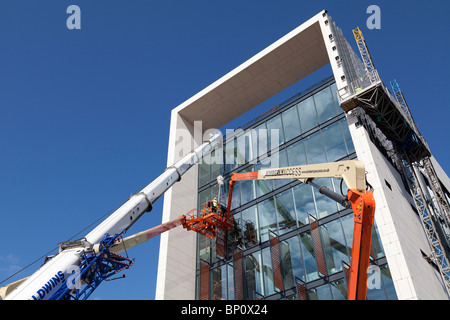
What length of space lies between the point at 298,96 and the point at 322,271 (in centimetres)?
1541

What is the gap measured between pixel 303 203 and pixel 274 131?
26.9 ft

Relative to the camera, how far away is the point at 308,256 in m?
26.1

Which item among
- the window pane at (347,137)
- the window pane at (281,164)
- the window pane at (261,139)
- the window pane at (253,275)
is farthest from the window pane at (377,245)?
the window pane at (261,139)

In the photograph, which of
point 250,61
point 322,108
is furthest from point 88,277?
point 250,61

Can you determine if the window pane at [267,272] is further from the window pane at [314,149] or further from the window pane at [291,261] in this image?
the window pane at [314,149]

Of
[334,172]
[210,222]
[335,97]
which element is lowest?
[334,172]

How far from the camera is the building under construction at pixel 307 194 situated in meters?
23.7

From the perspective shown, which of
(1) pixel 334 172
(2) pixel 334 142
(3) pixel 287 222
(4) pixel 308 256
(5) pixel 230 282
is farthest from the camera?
(5) pixel 230 282

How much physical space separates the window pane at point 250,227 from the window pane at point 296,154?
4827mm

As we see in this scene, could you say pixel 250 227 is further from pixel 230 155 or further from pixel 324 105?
pixel 324 105

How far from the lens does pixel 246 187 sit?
33594 mm

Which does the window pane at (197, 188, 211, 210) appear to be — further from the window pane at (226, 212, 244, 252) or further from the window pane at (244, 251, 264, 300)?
the window pane at (244, 251, 264, 300)

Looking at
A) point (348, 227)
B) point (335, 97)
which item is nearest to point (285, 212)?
point (348, 227)

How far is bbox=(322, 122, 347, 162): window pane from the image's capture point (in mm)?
28156
